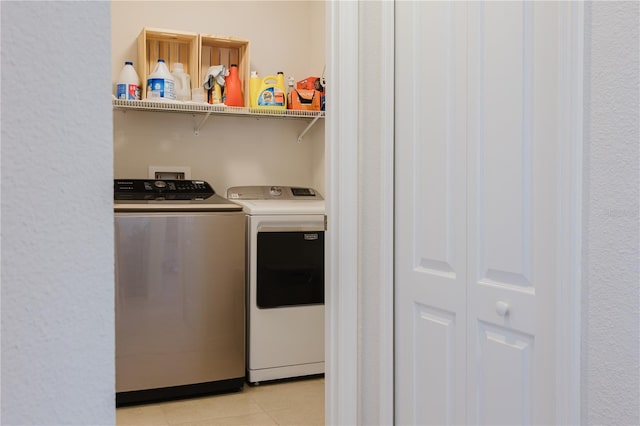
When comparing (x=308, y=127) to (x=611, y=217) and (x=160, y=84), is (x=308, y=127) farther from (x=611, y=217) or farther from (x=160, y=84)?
(x=611, y=217)

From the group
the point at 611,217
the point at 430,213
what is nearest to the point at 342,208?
the point at 430,213

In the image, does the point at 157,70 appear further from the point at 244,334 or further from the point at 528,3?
the point at 528,3

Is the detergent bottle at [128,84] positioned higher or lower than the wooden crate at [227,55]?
lower

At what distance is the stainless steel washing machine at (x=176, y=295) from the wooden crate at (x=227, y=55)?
84 centimetres

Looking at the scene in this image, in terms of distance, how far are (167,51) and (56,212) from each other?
319cm

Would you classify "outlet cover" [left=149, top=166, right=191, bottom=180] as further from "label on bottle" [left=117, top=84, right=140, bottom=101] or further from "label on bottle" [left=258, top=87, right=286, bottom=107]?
"label on bottle" [left=258, top=87, right=286, bottom=107]

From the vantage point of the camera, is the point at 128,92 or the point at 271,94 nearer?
the point at 128,92

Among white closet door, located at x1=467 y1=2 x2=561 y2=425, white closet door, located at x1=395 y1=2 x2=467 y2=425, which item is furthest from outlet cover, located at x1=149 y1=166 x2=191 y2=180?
white closet door, located at x1=467 y1=2 x2=561 y2=425

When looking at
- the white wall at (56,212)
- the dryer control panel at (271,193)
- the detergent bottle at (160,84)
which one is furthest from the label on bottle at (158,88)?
the white wall at (56,212)

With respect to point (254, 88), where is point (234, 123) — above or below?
below

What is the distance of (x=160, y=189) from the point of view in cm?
301

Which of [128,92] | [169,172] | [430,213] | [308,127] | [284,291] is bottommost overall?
[284,291]

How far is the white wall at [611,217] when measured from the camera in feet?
3.23

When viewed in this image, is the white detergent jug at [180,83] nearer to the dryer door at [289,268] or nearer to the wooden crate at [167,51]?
the wooden crate at [167,51]
